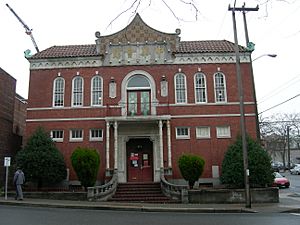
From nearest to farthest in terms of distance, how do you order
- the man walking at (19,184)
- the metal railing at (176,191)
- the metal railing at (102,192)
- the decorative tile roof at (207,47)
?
the man walking at (19,184)
the metal railing at (176,191)
the metal railing at (102,192)
the decorative tile roof at (207,47)

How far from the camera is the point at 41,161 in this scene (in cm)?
2198

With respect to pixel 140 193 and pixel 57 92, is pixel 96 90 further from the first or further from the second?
pixel 140 193

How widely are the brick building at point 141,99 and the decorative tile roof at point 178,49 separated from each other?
92 mm

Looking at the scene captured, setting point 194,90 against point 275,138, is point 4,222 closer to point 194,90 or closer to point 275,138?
point 194,90

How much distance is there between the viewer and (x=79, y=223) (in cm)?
1100

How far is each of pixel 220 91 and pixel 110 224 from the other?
54.1 feet

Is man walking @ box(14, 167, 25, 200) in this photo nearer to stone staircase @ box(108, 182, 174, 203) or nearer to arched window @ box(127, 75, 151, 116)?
stone staircase @ box(108, 182, 174, 203)

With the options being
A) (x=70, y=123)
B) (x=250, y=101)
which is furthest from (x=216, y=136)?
(x=70, y=123)

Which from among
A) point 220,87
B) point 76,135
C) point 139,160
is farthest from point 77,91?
point 220,87

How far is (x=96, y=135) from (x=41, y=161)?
4346 millimetres

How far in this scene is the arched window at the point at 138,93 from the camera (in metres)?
24.7

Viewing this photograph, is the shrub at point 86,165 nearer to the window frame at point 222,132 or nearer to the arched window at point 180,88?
the arched window at point 180,88

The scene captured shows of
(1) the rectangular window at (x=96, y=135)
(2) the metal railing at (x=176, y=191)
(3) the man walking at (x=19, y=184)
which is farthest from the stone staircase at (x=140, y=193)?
(3) the man walking at (x=19, y=184)

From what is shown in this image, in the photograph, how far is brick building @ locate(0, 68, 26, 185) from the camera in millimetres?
25380
